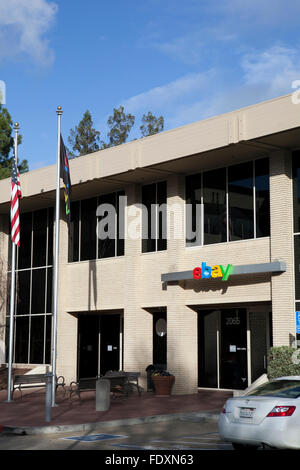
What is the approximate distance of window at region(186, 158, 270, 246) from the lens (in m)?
23.3

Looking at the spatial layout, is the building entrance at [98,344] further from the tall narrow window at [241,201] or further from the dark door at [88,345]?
the tall narrow window at [241,201]

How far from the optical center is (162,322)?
26.8 m

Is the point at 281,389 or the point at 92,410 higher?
the point at 281,389

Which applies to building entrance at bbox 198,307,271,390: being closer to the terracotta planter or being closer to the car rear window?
the terracotta planter

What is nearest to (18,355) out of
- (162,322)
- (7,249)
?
(7,249)

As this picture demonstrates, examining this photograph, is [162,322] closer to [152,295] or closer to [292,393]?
[152,295]

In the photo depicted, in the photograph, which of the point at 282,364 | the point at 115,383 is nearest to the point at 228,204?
the point at 282,364

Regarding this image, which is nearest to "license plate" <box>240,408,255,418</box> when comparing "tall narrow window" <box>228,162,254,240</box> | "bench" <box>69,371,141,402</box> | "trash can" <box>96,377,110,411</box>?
"trash can" <box>96,377,110,411</box>

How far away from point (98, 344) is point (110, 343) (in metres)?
0.72

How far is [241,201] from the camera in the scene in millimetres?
23875

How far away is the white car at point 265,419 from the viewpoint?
11.1m

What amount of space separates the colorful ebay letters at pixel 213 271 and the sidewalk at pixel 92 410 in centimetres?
423

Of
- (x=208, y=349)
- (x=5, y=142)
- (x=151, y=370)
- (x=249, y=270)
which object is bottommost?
(x=151, y=370)

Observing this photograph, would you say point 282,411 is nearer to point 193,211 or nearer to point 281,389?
point 281,389
